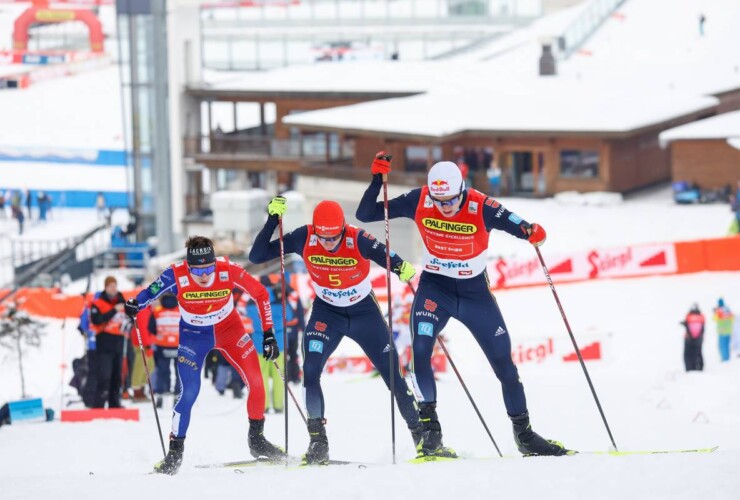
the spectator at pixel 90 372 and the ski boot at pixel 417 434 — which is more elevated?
the ski boot at pixel 417 434

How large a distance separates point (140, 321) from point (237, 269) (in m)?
4.60

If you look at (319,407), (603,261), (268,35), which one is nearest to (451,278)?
(319,407)

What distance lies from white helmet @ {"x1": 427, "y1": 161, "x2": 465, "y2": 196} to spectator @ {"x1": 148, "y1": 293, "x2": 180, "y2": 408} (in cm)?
587

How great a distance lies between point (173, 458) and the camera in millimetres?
9633

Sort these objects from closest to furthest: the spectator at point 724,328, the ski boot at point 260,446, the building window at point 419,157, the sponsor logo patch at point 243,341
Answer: the sponsor logo patch at point 243,341 < the ski boot at point 260,446 < the spectator at point 724,328 < the building window at point 419,157

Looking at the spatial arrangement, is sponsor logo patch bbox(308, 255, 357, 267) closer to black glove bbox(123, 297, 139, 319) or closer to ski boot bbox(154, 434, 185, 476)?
black glove bbox(123, 297, 139, 319)

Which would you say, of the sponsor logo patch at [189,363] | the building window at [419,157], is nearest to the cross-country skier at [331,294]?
the sponsor logo patch at [189,363]

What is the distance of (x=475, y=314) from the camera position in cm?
904

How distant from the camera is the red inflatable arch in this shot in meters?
65.0

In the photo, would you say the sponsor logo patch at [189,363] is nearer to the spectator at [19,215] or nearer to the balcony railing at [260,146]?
the spectator at [19,215]

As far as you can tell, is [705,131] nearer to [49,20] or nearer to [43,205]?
[43,205]

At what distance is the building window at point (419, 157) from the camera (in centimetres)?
3466

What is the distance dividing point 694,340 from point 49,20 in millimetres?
55400

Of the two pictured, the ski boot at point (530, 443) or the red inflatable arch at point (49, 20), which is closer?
the ski boot at point (530, 443)
